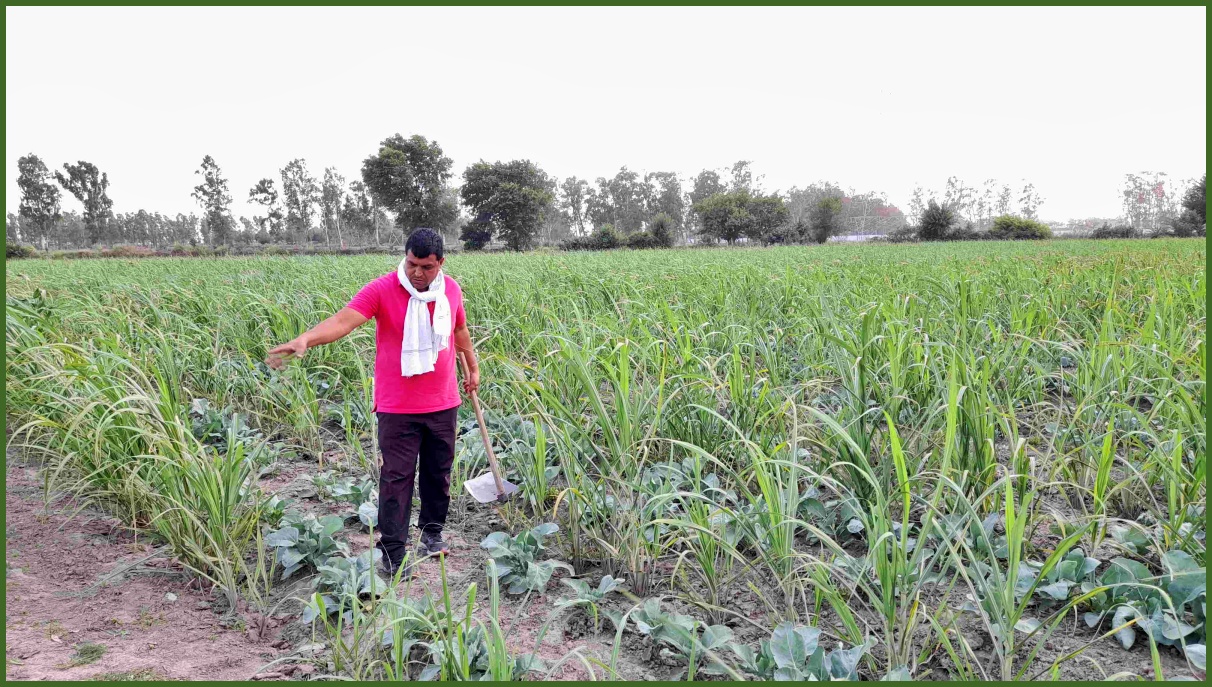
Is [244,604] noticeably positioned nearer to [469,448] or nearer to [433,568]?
[433,568]

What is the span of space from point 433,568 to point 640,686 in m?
1.34

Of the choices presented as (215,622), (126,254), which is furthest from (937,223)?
(126,254)

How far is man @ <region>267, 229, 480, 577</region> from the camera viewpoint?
2.51 meters

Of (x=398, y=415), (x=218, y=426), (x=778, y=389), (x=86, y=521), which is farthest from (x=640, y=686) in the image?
(x=218, y=426)

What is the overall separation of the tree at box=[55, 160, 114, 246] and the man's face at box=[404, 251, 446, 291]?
70033mm

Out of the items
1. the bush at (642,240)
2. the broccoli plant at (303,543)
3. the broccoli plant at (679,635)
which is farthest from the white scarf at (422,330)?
the bush at (642,240)

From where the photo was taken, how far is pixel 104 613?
7.43 ft

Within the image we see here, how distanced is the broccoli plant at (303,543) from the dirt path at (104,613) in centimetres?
28

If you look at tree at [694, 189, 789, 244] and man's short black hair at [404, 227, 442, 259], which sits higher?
tree at [694, 189, 789, 244]

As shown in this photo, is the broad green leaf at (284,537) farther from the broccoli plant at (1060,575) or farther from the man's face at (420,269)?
the broccoli plant at (1060,575)

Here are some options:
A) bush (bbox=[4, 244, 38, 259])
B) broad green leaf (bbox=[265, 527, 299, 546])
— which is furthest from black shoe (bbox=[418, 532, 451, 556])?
bush (bbox=[4, 244, 38, 259])

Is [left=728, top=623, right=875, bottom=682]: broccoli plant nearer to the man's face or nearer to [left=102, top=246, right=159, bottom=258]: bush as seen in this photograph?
the man's face

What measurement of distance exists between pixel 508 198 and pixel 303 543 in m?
47.7

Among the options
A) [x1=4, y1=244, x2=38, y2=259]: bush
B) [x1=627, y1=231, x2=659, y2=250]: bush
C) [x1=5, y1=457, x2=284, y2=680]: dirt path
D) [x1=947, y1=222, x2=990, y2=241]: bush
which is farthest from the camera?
[x1=627, y1=231, x2=659, y2=250]: bush
